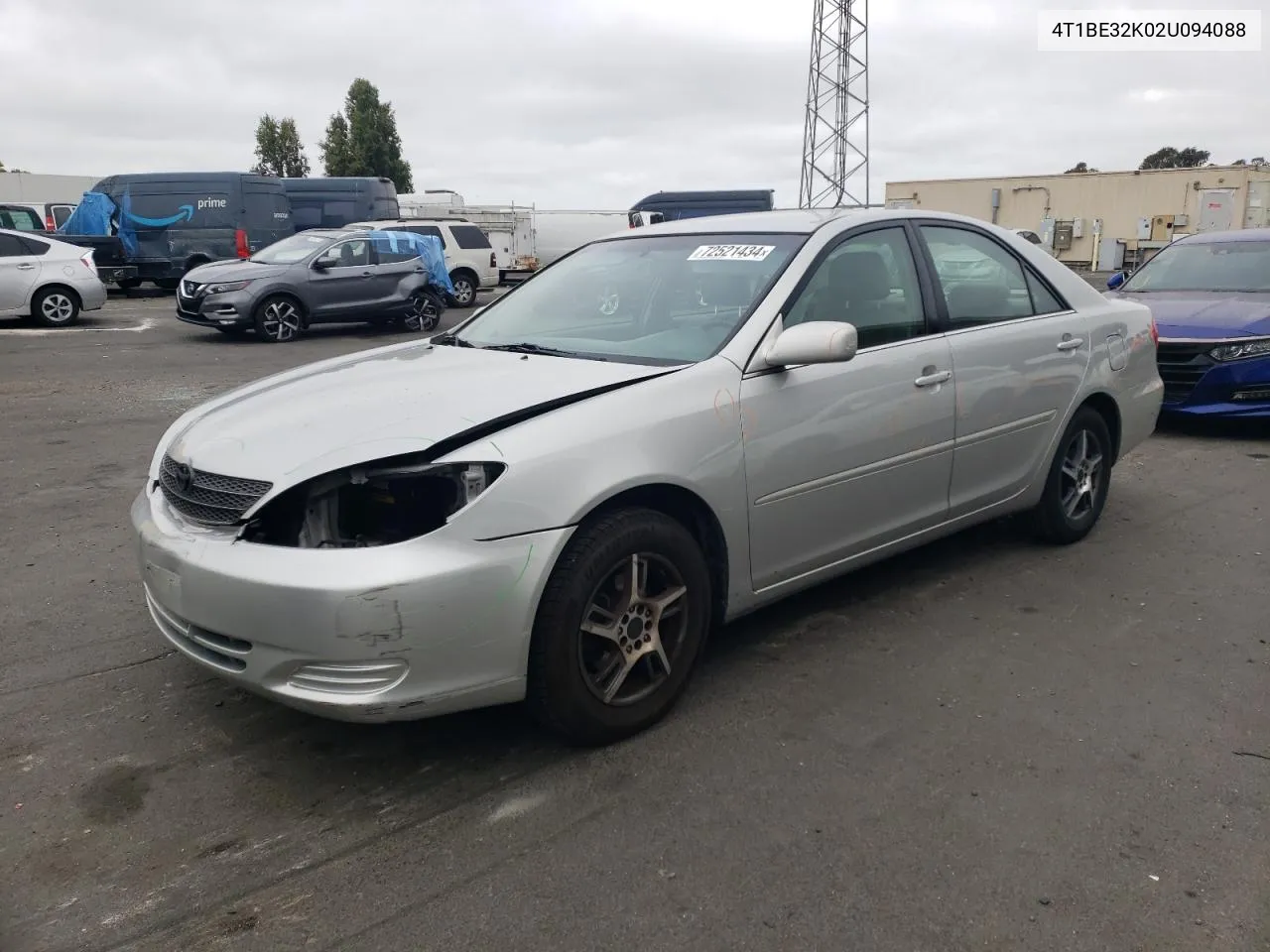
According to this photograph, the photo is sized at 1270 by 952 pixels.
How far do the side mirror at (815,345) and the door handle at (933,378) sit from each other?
26.6 inches

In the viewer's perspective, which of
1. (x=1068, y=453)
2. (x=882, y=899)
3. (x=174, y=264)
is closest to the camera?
(x=882, y=899)

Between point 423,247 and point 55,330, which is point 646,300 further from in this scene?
point 55,330

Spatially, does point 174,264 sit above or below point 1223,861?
above

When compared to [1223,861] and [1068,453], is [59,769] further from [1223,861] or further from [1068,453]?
[1068,453]

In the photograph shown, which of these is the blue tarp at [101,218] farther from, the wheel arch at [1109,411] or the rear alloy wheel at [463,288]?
the wheel arch at [1109,411]

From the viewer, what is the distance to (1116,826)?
283 centimetres

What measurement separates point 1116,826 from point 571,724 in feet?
5.01

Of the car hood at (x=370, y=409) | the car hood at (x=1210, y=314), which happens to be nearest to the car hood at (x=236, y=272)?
the car hood at (x=1210, y=314)

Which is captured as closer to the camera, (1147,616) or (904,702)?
(904,702)

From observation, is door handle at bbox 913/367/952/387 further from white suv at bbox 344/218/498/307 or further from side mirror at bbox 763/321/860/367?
white suv at bbox 344/218/498/307

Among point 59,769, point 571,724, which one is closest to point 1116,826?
point 571,724

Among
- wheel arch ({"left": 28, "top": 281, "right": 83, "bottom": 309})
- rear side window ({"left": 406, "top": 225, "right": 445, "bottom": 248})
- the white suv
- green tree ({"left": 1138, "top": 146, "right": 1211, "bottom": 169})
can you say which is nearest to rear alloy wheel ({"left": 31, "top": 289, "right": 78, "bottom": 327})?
wheel arch ({"left": 28, "top": 281, "right": 83, "bottom": 309})

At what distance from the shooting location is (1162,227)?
36.2 meters

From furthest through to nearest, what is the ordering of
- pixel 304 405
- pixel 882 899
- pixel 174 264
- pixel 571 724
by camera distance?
pixel 174 264, pixel 304 405, pixel 571 724, pixel 882 899
